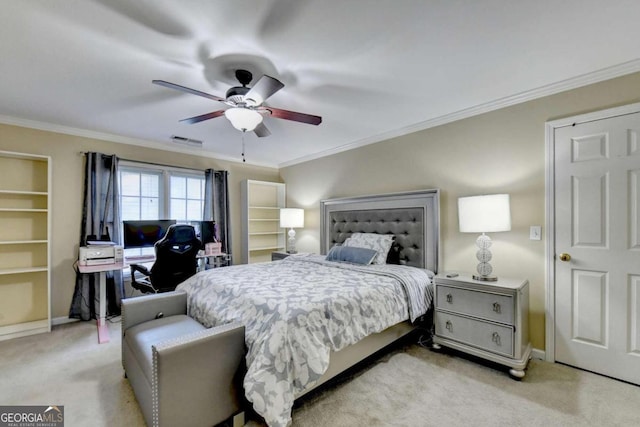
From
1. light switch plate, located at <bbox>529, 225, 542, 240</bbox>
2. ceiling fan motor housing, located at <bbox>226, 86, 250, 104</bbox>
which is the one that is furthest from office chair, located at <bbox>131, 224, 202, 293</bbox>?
light switch plate, located at <bbox>529, 225, 542, 240</bbox>

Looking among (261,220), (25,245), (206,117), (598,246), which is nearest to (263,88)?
(206,117)

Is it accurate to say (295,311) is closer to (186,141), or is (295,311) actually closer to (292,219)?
(292,219)

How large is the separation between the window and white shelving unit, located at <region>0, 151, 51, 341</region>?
81 centimetres

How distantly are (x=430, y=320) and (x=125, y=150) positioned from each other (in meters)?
4.55

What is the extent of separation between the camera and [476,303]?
238cm

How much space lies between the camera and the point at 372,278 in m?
2.54

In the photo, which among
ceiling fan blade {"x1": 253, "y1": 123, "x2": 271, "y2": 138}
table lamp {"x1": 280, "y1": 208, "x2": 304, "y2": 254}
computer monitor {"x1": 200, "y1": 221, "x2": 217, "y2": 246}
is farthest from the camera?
table lamp {"x1": 280, "y1": 208, "x2": 304, "y2": 254}

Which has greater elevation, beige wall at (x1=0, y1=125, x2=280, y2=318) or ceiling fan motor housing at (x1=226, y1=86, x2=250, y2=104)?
ceiling fan motor housing at (x1=226, y1=86, x2=250, y2=104)

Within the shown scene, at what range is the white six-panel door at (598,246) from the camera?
6.81 feet

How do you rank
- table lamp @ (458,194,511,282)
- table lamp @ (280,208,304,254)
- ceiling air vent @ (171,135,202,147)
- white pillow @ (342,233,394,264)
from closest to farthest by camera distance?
table lamp @ (458,194,511,282) → white pillow @ (342,233,394,264) → ceiling air vent @ (171,135,202,147) → table lamp @ (280,208,304,254)

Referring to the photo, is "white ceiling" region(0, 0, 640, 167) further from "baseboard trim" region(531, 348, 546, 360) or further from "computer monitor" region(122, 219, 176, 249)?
"baseboard trim" region(531, 348, 546, 360)

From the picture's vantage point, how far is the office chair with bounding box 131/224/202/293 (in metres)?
2.97

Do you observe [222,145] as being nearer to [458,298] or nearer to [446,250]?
[446,250]

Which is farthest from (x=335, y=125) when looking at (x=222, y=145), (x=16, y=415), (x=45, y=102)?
(x=16, y=415)
